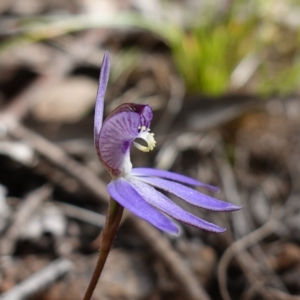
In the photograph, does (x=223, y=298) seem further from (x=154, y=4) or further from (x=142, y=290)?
(x=154, y=4)

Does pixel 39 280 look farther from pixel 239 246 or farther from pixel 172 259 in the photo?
pixel 239 246

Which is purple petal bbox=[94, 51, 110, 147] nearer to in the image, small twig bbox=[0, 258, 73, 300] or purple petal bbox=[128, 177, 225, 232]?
purple petal bbox=[128, 177, 225, 232]

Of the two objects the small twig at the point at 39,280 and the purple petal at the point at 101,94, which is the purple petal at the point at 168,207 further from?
Answer: the small twig at the point at 39,280

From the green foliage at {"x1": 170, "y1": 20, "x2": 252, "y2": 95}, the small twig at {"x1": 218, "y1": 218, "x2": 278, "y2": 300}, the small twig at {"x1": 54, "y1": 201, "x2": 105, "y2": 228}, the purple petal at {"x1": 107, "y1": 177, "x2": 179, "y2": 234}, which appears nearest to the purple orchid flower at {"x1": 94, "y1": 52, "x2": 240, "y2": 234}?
the purple petal at {"x1": 107, "y1": 177, "x2": 179, "y2": 234}

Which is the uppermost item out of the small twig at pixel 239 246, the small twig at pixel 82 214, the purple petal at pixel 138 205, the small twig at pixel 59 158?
the purple petal at pixel 138 205

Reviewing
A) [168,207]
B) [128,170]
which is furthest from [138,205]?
[128,170]

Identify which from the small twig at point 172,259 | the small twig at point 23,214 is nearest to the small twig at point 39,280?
the small twig at point 23,214

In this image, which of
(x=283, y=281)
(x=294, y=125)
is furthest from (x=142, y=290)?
(x=294, y=125)
